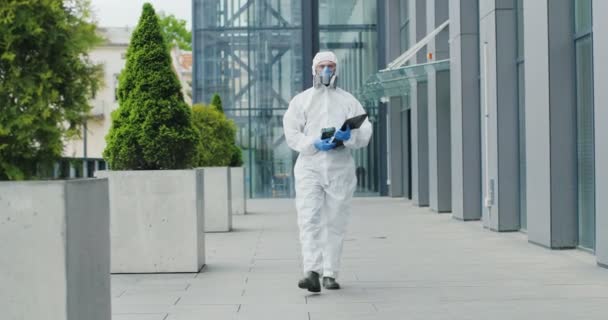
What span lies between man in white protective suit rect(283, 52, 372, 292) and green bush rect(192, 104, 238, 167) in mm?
9623

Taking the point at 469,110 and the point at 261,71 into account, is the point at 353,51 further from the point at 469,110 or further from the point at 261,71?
the point at 469,110

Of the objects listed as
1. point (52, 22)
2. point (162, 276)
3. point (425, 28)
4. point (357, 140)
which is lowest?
point (162, 276)

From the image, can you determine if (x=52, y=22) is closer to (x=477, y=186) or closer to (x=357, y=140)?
(x=357, y=140)

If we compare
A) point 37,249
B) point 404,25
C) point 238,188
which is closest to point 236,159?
point 238,188

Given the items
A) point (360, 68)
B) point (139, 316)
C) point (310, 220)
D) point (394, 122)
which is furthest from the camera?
point (360, 68)

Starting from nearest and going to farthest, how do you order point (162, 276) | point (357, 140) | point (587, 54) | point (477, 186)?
point (357, 140) < point (162, 276) < point (587, 54) < point (477, 186)

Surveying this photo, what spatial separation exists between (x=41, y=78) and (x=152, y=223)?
528 cm

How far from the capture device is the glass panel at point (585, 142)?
37.9 feet

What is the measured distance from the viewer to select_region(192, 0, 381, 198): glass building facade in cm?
3397

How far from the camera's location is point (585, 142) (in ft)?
38.7

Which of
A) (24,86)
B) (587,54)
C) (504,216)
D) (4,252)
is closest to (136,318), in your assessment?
(4,252)

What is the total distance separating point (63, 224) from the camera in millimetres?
5137

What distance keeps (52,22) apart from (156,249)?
534cm

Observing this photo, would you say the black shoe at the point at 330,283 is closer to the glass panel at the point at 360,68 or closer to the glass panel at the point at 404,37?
the glass panel at the point at 404,37
